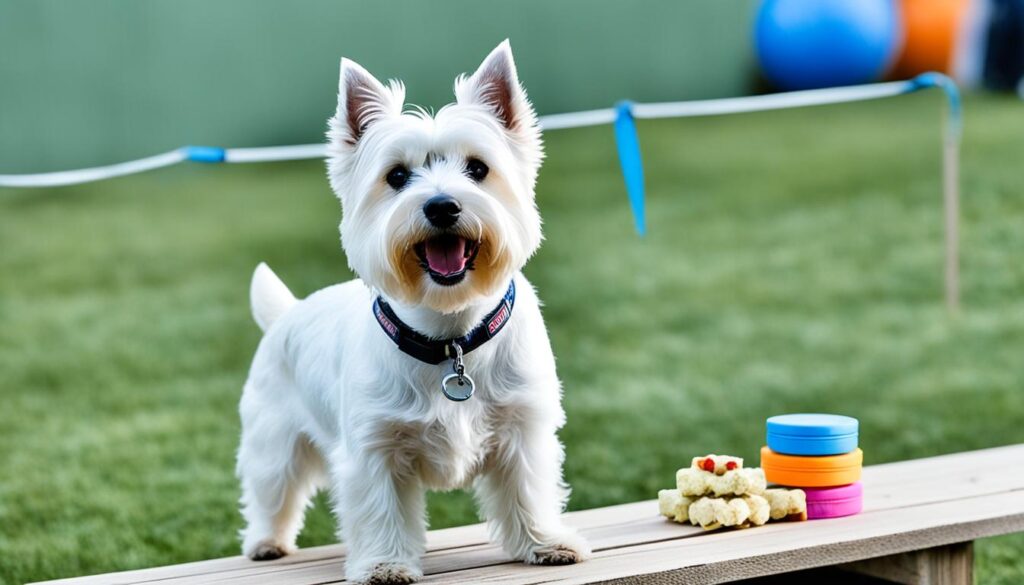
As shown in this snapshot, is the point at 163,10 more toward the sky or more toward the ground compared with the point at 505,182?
more toward the sky

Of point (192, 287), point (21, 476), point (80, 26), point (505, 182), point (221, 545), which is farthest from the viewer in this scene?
point (80, 26)

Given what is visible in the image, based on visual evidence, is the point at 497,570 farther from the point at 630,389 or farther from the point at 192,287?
the point at 192,287

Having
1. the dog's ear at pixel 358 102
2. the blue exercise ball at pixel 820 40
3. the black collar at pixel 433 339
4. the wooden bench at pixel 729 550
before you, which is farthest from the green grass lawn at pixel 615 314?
the dog's ear at pixel 358 102

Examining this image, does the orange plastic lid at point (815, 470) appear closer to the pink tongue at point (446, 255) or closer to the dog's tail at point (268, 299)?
the pink tongue at point (446, 255)

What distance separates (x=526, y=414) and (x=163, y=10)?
750cm

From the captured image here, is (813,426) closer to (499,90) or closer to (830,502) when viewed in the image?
(830,502)

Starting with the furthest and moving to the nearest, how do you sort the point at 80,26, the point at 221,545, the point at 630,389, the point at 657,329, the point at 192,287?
1. the point at 80,26
2. the point at 192,287
3. the point at 657,329
4. the point at 630,389
5. the point at 221,545

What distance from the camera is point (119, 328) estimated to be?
24.6 ft

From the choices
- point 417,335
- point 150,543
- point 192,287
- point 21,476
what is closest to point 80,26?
point 192,287

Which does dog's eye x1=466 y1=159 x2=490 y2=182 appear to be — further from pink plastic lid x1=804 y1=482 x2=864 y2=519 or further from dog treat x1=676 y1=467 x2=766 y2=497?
pink plastic lid x1=804 y1=482 x2=864 y2=519

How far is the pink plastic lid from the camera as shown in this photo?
3.50 metres

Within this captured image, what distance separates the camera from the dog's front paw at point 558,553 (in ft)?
10.1

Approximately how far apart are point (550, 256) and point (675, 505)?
474 centimetres

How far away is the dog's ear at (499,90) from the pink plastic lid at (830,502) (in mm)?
1306
